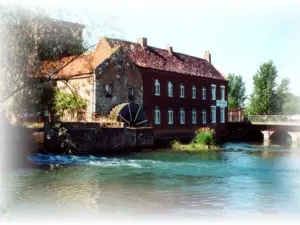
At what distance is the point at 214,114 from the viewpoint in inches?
1556

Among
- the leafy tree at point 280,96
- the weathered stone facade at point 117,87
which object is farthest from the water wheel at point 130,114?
the leafy tree at point 280,96

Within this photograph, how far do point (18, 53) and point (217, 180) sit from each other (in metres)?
8.44

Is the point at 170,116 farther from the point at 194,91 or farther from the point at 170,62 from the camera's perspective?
the point at 170,62

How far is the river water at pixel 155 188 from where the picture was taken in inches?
387

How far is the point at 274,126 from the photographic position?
39625 mm

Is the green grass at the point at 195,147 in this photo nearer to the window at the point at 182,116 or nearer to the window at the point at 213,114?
the window at the point at 182,116

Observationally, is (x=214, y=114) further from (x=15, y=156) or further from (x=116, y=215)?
(x=116, y=215)

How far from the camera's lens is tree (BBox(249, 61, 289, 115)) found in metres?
45.9

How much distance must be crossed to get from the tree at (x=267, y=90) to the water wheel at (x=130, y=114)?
71.2ft

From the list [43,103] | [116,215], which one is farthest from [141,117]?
[116,215]

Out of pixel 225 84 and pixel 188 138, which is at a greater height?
pixel 225 84

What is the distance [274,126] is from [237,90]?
2880 centimetres

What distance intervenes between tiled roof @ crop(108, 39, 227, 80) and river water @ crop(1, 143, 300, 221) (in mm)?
13788

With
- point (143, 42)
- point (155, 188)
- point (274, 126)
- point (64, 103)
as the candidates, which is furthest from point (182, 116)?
point (155, 188)
